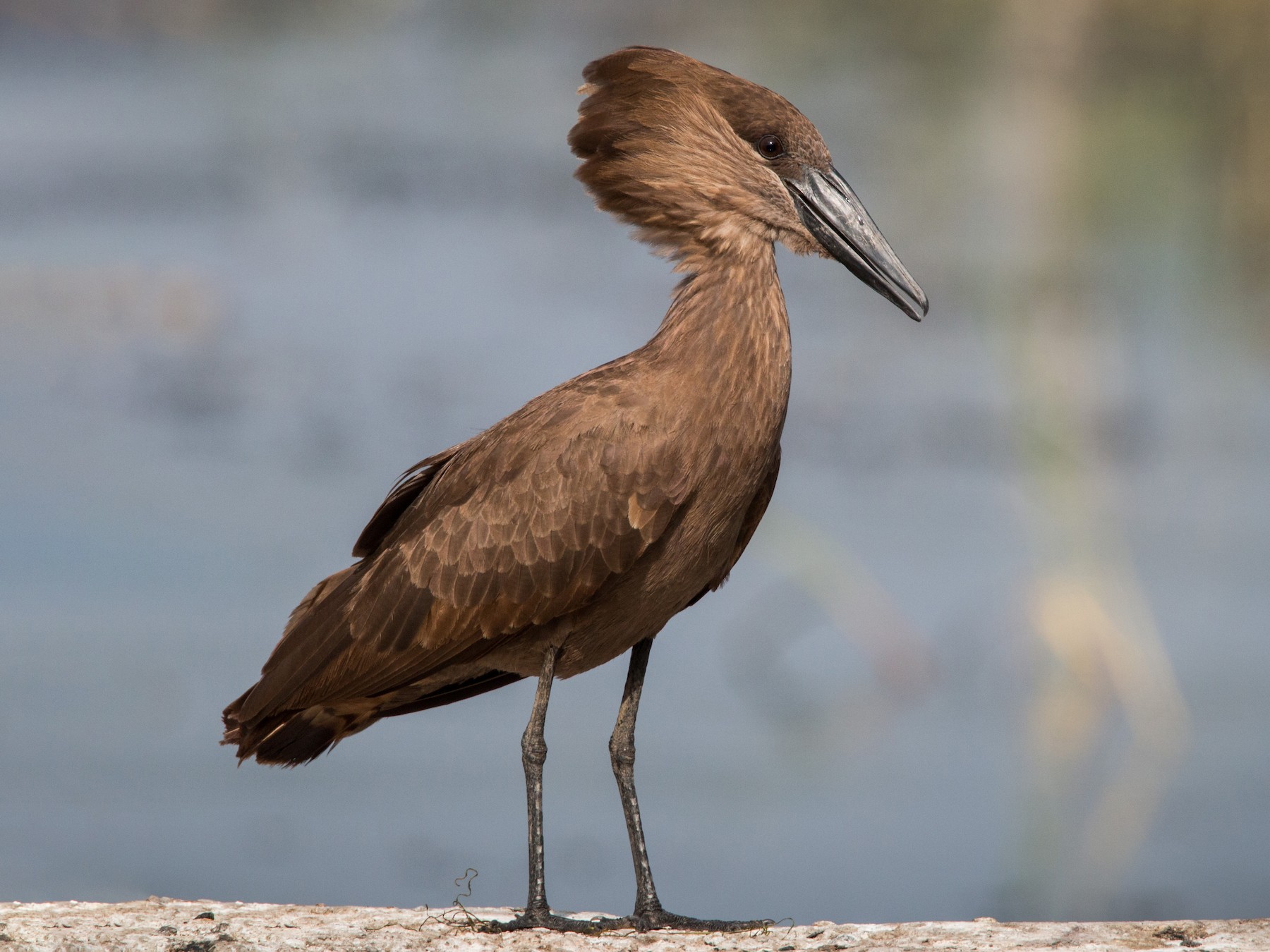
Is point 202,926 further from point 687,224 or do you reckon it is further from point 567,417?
point 687,224

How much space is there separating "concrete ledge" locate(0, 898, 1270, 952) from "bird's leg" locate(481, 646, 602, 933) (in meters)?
0.09

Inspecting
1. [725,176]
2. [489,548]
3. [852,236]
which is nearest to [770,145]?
[725,176]

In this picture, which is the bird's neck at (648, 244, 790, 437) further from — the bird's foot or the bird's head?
the bird's foot

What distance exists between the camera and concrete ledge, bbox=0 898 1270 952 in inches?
209

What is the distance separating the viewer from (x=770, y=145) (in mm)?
5789

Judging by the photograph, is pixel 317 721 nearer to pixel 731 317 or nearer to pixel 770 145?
pixel 731 317

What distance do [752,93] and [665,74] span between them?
1.21 ft

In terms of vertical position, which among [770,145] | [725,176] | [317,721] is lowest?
[317,721]

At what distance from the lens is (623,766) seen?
5.93 meters

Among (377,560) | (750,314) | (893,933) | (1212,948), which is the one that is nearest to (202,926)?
(377,560)

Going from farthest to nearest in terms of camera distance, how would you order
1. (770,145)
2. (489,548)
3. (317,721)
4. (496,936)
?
(317,721) → (770,145) → (489,548) → (496,936)

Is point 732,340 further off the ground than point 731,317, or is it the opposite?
point 731,317

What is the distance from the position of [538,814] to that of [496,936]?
1.66 ft

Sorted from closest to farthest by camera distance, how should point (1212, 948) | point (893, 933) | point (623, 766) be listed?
point (1212, 948), point (893, 933), point (623, 766)
